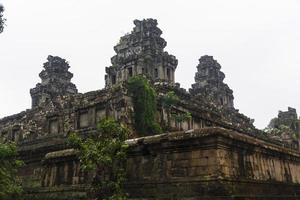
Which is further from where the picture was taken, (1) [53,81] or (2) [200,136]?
(1) [53,81]

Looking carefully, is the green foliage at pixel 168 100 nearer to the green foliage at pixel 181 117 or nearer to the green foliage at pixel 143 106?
the green foliage at pixel 181 117

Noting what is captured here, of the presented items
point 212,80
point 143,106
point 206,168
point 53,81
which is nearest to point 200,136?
point 206,168

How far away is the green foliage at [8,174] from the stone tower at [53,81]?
30.6 metres

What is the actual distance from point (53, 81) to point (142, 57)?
12662 mm

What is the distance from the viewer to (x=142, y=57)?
35.4 meters

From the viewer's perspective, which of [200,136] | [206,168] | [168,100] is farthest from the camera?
[168,100]

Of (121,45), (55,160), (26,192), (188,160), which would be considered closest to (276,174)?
(188,160)

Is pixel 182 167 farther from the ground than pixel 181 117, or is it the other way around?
pixel 181 117

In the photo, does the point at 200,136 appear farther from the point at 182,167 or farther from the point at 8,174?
the point at 8,174

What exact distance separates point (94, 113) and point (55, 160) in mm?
10644

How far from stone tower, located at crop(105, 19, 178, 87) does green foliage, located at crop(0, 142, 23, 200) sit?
2316 centimetres

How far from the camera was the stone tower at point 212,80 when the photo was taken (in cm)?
4481

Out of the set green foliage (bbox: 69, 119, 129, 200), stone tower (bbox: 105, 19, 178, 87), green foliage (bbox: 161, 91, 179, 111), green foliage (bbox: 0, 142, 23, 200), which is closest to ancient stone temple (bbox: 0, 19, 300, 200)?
green foliage (bbox: 69, 119, 129, 200)

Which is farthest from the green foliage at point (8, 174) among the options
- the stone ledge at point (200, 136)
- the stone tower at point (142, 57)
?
the stone tower at point (142, 57)
